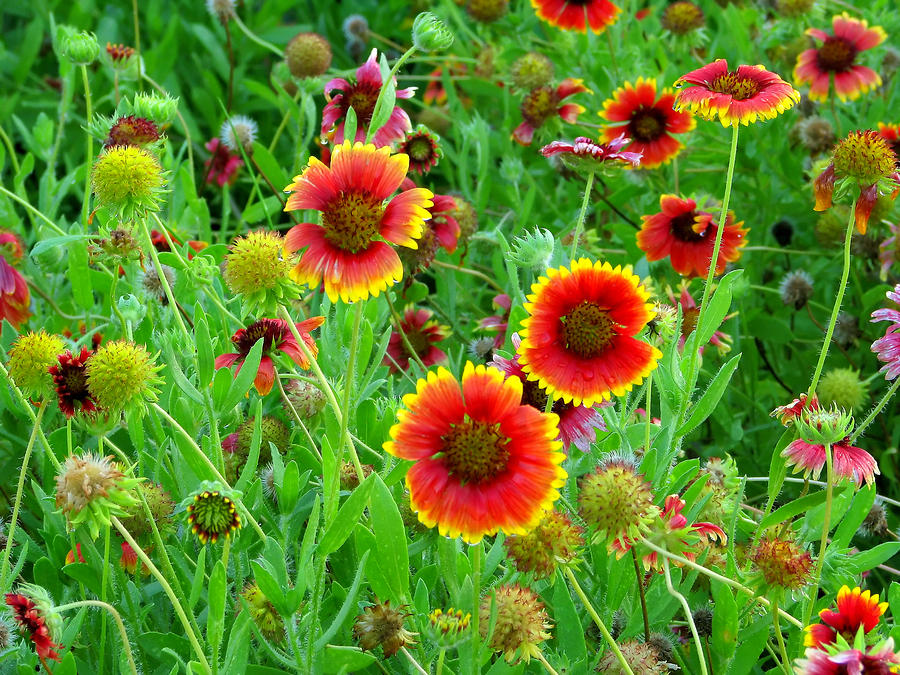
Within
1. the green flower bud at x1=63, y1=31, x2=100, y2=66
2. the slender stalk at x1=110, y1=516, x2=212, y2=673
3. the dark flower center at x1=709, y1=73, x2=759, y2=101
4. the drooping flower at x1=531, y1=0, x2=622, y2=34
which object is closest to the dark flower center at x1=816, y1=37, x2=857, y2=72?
the drooping flower at x1=531, y1=0, x2=622, y2=34

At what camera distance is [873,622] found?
3.61ft

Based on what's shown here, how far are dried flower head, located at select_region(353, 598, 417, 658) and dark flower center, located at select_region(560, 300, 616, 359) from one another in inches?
14.6

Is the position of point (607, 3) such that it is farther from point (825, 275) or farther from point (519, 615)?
point (519, 615)

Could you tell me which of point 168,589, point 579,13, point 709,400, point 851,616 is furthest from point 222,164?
point 851,616

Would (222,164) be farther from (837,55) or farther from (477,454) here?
(477,454)

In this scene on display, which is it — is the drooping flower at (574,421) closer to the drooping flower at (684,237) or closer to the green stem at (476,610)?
the green stem at (476,610)

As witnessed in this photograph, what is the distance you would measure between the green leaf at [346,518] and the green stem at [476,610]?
0.45 ft

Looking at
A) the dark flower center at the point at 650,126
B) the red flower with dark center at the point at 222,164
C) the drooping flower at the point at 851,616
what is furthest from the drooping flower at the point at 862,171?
the red flower with dark center at the point at 222,164

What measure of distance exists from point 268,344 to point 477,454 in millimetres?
536

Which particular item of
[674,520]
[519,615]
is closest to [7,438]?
[519,615]

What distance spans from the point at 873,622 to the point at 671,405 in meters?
0.37

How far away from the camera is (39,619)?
3.49 feet

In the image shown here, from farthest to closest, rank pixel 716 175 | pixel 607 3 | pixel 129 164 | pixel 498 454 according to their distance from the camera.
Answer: pixel 716 175, pixel 607 3, pixel 129 164, pixel 498 454

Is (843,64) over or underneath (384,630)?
over
